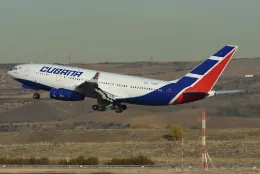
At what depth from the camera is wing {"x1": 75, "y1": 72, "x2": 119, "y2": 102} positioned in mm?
90812

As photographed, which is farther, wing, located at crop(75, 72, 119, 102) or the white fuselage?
wing, located at crop(75, 72, 119, 102)

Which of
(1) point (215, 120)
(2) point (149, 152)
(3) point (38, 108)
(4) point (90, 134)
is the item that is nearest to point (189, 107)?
(1) point (215, 120)

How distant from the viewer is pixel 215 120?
120500 mm

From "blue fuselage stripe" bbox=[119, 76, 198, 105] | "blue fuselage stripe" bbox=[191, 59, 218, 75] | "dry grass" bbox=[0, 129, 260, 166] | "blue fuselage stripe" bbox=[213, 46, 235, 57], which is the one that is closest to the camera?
"blue fuselage stripe" bbox=[119, 76, 198, 105]

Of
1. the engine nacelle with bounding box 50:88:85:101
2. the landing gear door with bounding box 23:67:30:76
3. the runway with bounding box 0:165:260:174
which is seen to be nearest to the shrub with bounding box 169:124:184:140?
the engine nacelle with bounding box 50:88:85:101

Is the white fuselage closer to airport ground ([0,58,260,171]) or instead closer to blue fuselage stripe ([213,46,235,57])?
blue fuselage stripe ([213,46,235,57])

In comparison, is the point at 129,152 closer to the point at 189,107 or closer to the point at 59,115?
the point at 189,107

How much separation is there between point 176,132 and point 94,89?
21.5 metres

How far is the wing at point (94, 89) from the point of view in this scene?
90812mm

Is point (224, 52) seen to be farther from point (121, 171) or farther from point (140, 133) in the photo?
point (140, 133)

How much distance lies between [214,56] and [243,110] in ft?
151

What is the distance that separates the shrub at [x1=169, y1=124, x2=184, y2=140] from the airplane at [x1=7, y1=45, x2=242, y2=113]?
659 inches

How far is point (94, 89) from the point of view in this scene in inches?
3656

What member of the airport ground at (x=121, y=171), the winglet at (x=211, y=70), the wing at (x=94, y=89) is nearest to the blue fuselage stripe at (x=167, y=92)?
the winglet at (x=211, y=70)
